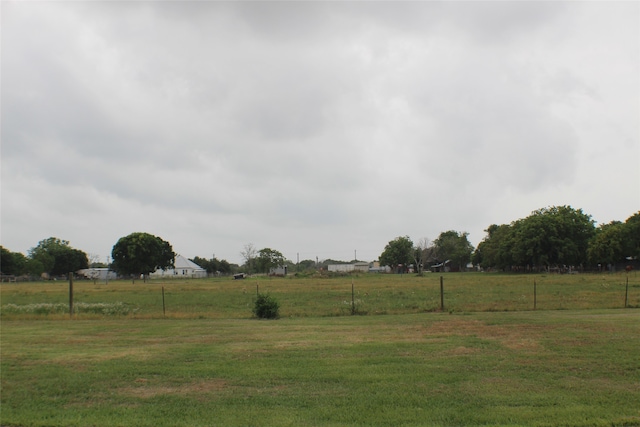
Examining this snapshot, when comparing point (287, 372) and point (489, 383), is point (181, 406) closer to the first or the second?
point (287, 372)

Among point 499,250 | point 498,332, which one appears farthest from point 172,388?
point 499,250

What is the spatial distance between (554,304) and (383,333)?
12804 millimetres

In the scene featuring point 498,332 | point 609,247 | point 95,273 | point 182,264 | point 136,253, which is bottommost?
point 95,273

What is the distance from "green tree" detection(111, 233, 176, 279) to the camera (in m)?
101

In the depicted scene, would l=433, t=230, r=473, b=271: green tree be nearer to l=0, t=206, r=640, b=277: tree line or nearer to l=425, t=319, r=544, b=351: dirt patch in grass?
l=0, t=206, r=640, b=277: tree line

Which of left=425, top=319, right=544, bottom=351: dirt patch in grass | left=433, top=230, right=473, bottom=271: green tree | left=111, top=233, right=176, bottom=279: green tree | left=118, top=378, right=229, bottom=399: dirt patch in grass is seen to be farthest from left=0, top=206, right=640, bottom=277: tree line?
left=118, top=378, right=229, bottom=399: dirt patch in grass

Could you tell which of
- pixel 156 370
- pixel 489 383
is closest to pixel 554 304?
pixel 489 383

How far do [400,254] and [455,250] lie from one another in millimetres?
20726

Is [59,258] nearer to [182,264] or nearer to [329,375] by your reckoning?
[182,264]

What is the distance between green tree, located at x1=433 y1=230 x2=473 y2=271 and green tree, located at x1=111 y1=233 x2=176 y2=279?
9095 cm

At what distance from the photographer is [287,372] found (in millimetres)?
9055

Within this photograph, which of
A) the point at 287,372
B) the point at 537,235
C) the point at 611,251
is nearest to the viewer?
the point at 287,372

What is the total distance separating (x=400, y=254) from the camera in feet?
483

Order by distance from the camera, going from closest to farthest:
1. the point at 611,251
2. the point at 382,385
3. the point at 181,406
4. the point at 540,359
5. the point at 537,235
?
the point at 181,406 → the point at 382,385 → the point at 540,359 → the point at 611,251 → the point at 537,235
